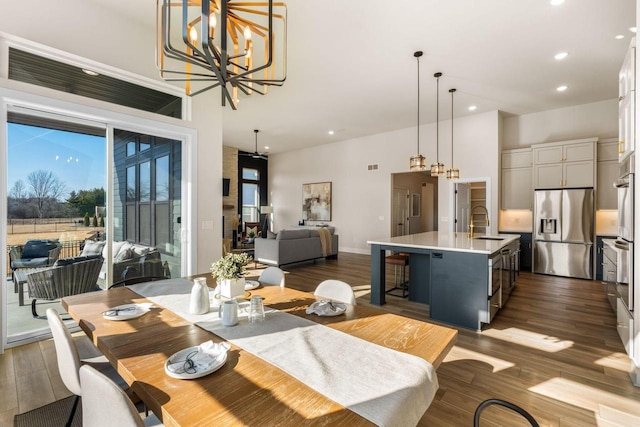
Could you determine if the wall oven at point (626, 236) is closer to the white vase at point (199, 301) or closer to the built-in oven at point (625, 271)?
the built-in oven at point (625, 271)

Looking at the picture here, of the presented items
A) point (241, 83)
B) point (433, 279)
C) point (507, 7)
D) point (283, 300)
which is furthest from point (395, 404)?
point (507, 7)

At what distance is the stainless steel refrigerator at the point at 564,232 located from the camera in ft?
17.8

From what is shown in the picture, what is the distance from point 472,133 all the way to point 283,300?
6462 millimetres

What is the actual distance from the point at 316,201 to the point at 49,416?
8289 mm

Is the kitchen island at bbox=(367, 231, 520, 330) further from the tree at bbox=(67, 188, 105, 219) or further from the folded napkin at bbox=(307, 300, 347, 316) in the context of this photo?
the tree at bbox=(67, 188, 105, 219)

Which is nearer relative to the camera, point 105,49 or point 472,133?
point 105,49

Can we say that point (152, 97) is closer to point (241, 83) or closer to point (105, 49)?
point (105, 49)

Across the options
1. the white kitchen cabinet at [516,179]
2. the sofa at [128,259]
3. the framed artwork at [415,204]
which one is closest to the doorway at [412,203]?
the framed artwork at [415,204]

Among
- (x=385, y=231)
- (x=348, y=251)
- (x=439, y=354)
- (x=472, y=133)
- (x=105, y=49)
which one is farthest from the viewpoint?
(x=348, y=251)

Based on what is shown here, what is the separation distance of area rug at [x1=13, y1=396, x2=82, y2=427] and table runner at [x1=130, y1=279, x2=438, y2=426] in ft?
3.57

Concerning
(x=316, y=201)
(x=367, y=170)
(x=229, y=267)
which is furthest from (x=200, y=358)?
(x=316, y=201)

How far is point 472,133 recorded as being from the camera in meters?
6.67

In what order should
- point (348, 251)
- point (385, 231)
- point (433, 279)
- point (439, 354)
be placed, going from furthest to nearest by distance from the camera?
point (348, 251) < point (385, 231) < point (433, 279) < point (439, 354)

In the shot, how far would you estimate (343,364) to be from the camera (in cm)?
110
